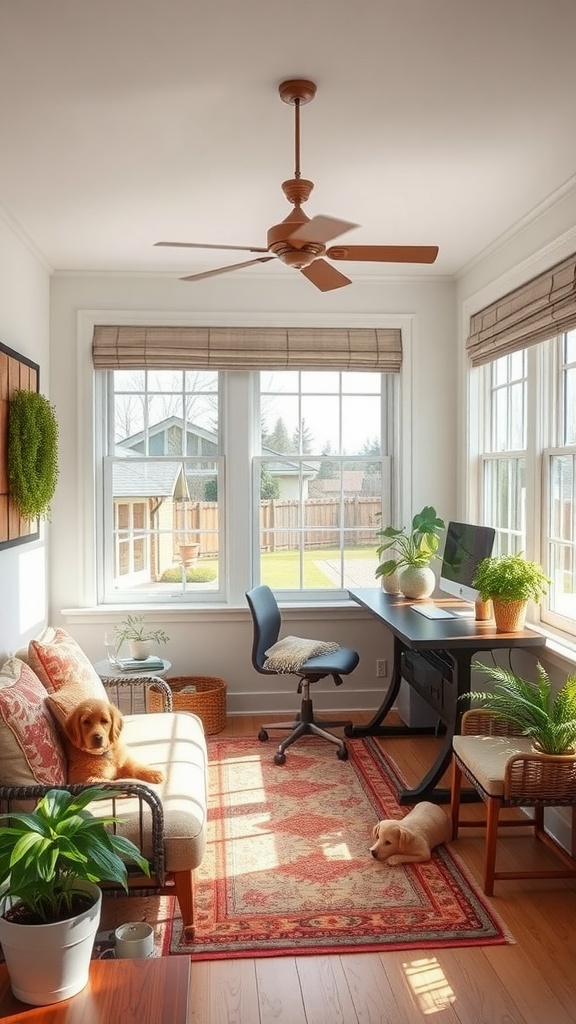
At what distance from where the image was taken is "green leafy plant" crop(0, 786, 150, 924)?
178cm

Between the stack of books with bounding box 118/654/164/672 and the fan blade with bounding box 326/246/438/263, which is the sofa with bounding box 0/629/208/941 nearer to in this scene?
the stack of books with bounding box 118/654/164/672

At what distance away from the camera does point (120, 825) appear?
259 centimetres

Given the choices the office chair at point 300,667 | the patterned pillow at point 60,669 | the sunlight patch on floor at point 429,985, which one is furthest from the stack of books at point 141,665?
the sunlight patch on floor at point 429,985

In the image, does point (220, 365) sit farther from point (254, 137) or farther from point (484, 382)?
point (254, 137)

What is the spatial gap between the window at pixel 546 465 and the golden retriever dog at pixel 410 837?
101cm

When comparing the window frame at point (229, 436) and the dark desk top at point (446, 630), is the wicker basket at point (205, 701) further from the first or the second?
the dark desk top at point (446, 630)

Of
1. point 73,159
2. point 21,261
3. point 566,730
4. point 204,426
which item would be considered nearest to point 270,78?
point 73,159

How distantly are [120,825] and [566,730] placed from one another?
1535 millimetres

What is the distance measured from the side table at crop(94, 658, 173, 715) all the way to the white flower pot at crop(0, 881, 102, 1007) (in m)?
1.98

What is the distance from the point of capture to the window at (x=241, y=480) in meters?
5.11

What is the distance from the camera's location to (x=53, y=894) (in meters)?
1.85

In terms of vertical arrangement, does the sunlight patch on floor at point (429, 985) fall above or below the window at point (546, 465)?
below

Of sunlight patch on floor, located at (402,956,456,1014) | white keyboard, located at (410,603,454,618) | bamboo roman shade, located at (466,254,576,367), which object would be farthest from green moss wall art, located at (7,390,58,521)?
sunlight patch on floor, located at (402,956,456,1014)

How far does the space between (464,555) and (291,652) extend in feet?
3.40
